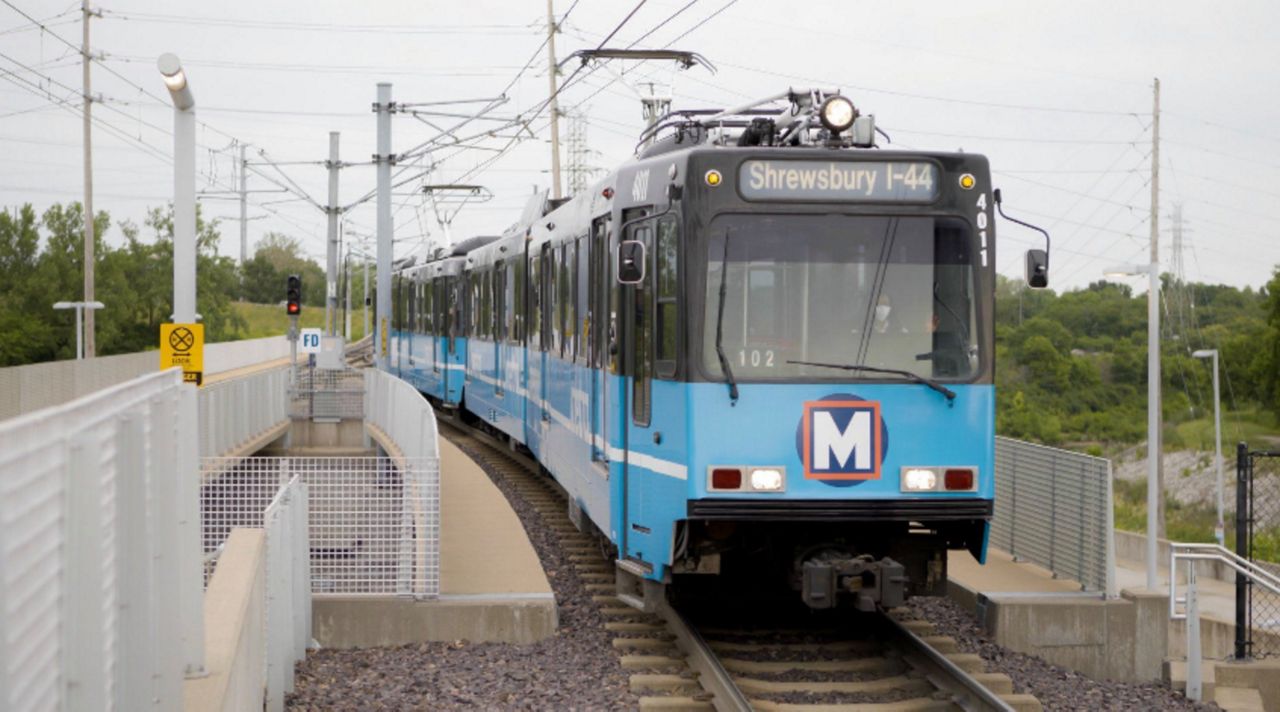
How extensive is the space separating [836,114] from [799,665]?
3624 mm

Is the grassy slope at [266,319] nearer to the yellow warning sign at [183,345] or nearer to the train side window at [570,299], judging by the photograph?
the train side window at [570,299]

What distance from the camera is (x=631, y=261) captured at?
995 centimetres

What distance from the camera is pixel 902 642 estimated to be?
34.4 ft

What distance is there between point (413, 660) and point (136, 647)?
670 cm

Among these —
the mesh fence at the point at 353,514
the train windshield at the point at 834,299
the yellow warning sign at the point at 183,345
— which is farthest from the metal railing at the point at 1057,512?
the yellow warning sign at the point at 183,345

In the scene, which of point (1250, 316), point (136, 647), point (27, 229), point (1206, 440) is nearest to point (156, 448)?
point (136, 647)

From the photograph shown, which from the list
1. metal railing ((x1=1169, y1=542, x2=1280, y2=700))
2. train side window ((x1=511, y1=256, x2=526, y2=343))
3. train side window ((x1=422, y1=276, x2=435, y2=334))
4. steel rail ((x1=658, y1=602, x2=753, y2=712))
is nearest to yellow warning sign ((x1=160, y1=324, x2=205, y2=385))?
steel rail ((x1=658, y1=602, x2=753, y2=712))

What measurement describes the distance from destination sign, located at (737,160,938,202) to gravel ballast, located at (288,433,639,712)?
324 centimetres

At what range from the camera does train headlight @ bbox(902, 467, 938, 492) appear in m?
9.80

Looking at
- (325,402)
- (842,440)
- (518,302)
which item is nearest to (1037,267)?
(842,440)

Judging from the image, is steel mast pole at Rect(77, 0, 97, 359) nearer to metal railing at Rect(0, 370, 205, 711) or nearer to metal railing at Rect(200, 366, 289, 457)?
metal railing at Rect(200, 366, 289, 457)

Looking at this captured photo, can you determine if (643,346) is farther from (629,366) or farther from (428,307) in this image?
(428,307)

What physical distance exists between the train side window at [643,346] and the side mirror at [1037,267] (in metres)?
2.45

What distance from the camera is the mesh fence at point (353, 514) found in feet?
37.8
